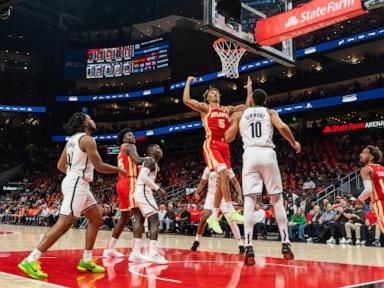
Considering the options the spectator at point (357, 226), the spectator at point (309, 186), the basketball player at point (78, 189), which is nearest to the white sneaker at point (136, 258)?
the basketball player at point (78, 189)

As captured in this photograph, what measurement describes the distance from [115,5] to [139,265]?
33.7m

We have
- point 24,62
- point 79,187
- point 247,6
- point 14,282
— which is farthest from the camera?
point 24,62

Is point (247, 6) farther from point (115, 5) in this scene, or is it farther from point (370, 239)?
point (115, 5)

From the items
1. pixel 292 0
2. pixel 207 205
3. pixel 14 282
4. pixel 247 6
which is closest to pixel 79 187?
pixel 14 282

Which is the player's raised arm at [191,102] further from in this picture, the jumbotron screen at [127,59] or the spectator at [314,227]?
the jumbotron screen at [127,59]

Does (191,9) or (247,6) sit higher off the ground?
(191,9)

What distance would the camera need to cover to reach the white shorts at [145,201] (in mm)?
6371

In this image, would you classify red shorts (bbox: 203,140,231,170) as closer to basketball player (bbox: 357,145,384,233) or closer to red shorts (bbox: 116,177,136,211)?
red shorts (bbox: 116,177,136,211)

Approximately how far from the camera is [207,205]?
7.76 meters

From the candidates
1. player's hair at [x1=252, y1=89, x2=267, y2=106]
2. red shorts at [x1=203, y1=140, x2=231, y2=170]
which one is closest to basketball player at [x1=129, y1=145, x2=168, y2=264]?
red shorts at [x1=203, y1=140, x2=231, y2=170]

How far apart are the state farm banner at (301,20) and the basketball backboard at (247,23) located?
16 cm

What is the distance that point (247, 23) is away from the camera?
28.8 ft

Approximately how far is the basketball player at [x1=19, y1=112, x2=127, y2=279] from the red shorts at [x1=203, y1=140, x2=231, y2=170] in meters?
1.87

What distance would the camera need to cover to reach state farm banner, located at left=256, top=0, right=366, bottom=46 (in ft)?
28.5
